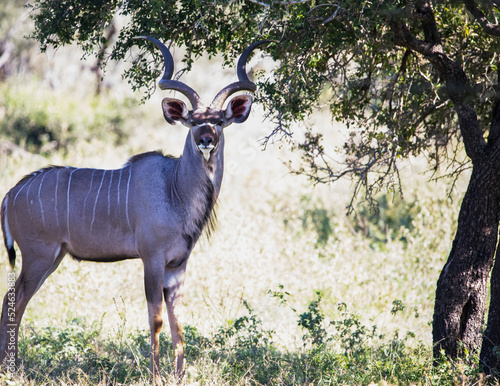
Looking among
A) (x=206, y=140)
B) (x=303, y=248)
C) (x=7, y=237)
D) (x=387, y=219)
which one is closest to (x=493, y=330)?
(x=206, y=140)

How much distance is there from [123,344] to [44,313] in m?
1.18

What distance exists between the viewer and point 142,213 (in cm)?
424

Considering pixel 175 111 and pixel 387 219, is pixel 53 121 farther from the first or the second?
pixel 175 111

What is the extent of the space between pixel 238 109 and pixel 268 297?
2.47 metres

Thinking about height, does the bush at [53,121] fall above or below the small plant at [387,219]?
above

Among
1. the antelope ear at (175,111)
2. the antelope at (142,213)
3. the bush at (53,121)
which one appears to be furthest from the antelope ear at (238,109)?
the bush at (53,121)

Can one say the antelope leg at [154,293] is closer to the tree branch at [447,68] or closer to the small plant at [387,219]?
the tree branch at [447,68]

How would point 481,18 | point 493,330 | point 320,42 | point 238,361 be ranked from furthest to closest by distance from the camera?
point 238,361, point 320,42, point 493,330, point 481,18

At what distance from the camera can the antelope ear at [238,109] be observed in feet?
13.8

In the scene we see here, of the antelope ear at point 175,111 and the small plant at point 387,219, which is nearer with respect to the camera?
the antelope ear at point 175,111

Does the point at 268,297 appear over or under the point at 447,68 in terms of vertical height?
under

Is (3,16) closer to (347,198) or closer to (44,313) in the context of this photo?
(347,198)

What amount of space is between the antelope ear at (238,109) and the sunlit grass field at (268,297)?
0.17 m

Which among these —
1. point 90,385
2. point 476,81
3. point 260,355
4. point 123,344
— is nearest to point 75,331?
point 123,344
